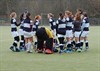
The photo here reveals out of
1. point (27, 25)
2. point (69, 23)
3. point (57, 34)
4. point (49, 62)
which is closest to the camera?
point (49, 62)

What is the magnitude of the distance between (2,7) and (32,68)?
201ft

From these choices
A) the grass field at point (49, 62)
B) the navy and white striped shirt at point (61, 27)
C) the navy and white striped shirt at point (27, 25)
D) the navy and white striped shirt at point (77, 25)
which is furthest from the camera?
the navy and white striped shirt at point (77, 25)

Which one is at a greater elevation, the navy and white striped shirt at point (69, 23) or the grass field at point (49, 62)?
the navy and white striped shirt at point (69, 23)

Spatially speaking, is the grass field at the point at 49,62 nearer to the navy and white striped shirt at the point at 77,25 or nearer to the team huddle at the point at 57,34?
the team huddle at the point at 57,34

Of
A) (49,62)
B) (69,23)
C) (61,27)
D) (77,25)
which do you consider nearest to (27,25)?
(61,27)

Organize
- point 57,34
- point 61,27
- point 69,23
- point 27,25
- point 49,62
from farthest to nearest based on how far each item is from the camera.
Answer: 1. point 69,23
2. point 57,34
3. point 27,25
4. point 61,27
5. point 49,62

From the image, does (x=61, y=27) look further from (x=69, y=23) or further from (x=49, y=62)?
A: (x=49, y=62)

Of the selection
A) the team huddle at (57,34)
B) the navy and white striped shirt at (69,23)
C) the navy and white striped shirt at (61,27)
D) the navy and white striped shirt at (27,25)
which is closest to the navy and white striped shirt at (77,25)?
the team huddle at (57,34)

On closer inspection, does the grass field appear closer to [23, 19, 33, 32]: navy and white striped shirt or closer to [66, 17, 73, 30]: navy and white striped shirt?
[23, 19, 33, 32]: navy and white striped shirt

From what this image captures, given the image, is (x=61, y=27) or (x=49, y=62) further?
(x=61, y=27)

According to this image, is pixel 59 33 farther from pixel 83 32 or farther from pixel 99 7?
pixel 99 7

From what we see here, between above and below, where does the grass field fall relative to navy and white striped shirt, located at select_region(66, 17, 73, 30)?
below

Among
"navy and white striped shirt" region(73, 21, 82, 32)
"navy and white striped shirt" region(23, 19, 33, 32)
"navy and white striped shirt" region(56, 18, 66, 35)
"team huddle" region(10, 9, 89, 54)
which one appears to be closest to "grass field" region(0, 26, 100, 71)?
"team huddle" region(10, 9, 89, 54)

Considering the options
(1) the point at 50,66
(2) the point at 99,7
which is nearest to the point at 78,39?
(1) the point at 50,66
